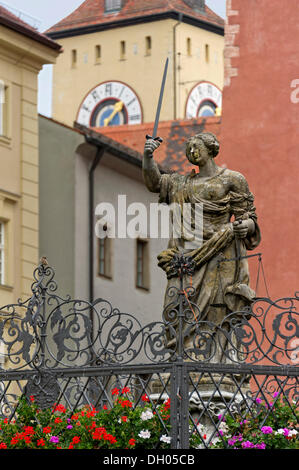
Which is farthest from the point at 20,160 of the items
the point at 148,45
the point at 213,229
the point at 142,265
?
the point at 148,45

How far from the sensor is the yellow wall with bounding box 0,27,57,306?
30.6 meters

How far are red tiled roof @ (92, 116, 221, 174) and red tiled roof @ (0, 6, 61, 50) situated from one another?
4.89 metres

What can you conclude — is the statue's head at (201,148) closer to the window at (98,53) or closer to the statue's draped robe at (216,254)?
the statue's draped robe at (216,254)

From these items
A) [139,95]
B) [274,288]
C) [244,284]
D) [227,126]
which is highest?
[139,95]

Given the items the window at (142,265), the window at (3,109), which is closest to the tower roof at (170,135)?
the window at (142,265)

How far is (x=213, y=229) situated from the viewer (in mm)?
14031

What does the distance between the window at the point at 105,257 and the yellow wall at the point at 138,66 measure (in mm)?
23467

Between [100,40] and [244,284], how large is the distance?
48803 mm

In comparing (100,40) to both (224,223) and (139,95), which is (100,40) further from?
(224,223)

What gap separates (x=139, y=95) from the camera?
2350 inches

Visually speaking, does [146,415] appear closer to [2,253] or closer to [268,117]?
[268,117]

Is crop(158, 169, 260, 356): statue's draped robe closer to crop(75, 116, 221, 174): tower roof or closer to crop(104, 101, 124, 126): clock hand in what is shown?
crop(75, 116, 221, 174): tower roof

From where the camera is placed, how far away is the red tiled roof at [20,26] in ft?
100.0

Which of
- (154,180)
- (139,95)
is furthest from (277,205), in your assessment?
(139,95)
